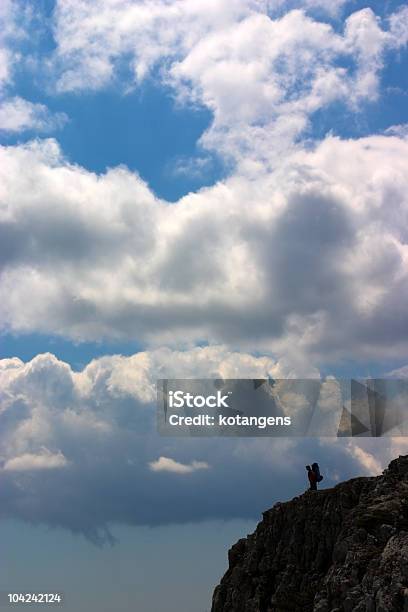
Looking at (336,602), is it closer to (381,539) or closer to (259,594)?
(381,539)

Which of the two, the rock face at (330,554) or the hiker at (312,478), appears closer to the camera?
the rock face at (330,554)

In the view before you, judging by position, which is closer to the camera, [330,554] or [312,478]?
[330,554]

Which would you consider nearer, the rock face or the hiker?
the rock face

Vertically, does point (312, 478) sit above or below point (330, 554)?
above

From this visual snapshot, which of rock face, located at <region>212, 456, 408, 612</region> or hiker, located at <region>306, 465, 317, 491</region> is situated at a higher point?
hiker, located at <region>306, 465, 317, 491</region>

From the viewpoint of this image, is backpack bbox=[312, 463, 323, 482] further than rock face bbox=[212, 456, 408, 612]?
Yes

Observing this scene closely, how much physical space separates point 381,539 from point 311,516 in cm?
1110

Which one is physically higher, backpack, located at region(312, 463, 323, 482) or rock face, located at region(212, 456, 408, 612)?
backpack, located at region(312, 463, 323, 482)

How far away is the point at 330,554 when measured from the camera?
77875mm

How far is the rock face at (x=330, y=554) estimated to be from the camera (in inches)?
2633

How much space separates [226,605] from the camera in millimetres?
85500

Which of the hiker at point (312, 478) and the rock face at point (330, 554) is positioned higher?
the hiker at point (312, 478)

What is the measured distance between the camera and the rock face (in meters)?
66.9

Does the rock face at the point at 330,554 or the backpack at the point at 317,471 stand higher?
the backpack at the point at 317,471
